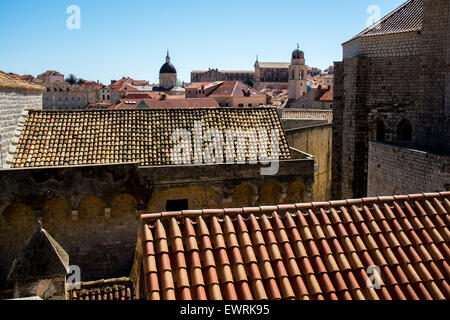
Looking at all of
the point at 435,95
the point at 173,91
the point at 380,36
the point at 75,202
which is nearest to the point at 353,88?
the point at 380,36

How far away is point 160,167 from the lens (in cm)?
1209

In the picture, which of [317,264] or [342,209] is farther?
[342,209]

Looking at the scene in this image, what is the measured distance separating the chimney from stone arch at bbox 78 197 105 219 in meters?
4.06

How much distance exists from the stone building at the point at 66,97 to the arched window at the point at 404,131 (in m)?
88.7

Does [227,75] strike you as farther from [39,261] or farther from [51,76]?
[39,261]

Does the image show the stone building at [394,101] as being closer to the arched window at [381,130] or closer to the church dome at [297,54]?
the arched window at [381,130]

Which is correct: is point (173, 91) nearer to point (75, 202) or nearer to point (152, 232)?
point (75, 202)

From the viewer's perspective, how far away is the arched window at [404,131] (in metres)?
15.7

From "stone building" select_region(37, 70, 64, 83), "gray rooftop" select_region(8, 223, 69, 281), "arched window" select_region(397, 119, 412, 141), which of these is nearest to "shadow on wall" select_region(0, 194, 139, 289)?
"gray rooftop" select_region(8, 223, 69, 281)

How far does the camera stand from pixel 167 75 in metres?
108

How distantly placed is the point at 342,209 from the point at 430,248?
3.52 ft

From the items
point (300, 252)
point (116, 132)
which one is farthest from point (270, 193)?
point (300, 252)

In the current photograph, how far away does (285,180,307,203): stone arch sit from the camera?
520 inches

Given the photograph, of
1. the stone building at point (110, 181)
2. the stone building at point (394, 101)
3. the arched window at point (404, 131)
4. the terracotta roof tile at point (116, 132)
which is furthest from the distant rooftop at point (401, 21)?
the stone building at point (110, 181)
